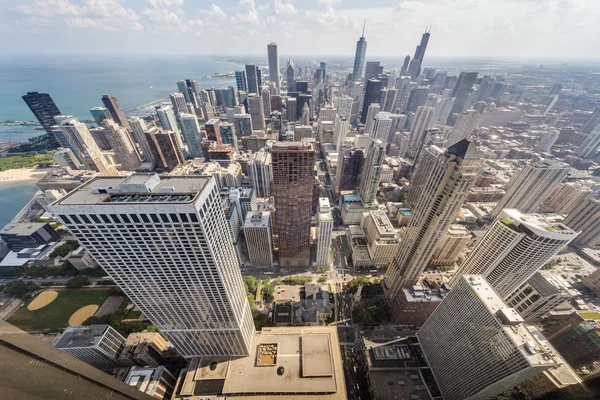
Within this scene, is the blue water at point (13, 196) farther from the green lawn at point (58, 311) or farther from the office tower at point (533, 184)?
the office tower at point (533, 184)

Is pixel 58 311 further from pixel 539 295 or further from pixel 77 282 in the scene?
pixel 539 295

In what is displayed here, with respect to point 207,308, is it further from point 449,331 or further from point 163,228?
point 449,331

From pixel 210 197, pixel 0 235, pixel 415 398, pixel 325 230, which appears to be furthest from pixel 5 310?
pixel 415 398

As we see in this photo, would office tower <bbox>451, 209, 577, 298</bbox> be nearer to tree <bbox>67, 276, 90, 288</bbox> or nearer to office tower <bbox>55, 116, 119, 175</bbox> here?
tree <bbox>67, 276, 90, 288</bbox>

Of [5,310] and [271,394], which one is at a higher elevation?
[271,394]

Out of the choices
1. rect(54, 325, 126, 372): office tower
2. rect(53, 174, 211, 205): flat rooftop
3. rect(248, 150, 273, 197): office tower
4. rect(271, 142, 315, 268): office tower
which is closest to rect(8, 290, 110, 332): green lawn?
rect(54, 325, 126, 372): office tower

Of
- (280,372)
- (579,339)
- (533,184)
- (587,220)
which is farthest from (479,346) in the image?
(587,220)
